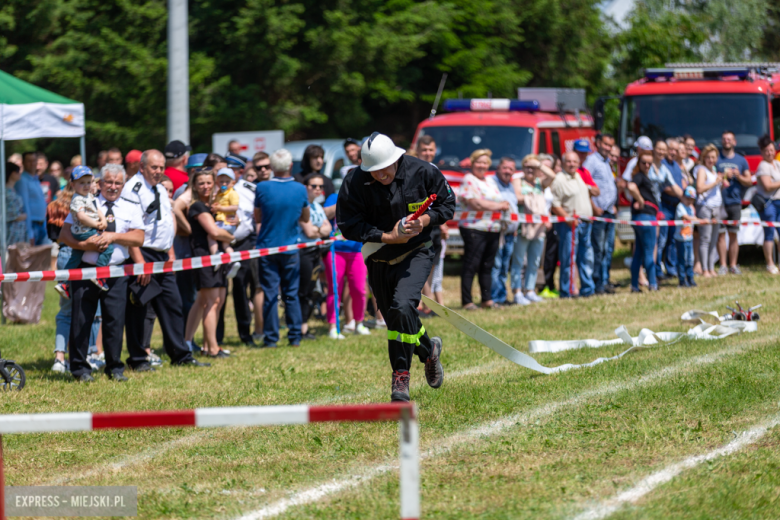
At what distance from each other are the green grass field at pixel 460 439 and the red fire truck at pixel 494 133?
696 centimetres

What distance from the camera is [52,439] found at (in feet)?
20.4

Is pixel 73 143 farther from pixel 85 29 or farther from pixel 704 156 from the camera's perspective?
pixel 704 156

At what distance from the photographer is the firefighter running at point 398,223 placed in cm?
645

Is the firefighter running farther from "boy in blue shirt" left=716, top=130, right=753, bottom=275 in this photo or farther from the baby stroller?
"boy in blue shirt" left=716, top=130, right=753, bottom=275

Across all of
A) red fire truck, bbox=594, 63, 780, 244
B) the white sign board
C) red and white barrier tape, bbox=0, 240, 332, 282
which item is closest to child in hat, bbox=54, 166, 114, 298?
red and white barrier tape, bbox=0, 240, 332, 282

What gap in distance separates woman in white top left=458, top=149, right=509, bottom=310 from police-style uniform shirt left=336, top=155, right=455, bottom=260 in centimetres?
518

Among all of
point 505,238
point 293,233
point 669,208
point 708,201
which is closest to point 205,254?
point 293,233

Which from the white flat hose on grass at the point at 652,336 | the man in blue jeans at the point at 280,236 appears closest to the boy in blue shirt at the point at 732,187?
the white flat hose on grass at the point at 652,336

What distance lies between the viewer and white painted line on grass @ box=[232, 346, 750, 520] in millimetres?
4708

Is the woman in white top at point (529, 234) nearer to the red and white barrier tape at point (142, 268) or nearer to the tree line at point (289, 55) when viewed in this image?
the red and white barrier tape at point (142, 268)

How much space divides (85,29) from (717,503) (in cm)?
2612

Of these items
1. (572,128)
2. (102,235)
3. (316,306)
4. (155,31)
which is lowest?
(316,306)

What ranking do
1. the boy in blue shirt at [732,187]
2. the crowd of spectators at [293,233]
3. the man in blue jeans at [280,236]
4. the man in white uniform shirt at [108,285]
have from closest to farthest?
the man in white uniform shirt at [108,285] → the crowd of spectators at [293,233] → the man in blue jeans at [280,236] → the boy in blue shirt at [732,187]

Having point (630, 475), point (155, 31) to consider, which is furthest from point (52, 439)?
point (155, 31)
